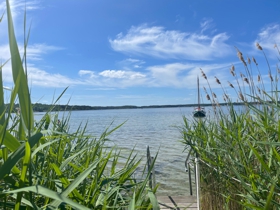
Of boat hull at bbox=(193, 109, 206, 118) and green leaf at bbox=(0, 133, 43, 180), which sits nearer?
green leaf at bbox=(0, 133, 43, 180)

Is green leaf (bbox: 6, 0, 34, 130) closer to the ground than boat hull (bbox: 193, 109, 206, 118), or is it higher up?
higher up

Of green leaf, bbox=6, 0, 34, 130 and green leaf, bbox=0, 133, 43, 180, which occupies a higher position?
green leaf, bbox=6, 0, 34, 130

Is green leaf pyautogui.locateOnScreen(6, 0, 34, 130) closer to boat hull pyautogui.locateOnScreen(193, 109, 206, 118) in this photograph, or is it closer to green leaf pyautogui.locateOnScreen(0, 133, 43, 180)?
green leaf pyautogui.locateOnScreen(0, 133, 43, 180)

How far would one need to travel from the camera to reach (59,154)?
4.75ft

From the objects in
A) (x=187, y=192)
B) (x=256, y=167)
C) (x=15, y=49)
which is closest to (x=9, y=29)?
(x=15, y=49)

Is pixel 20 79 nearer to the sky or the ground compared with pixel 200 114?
nearer to the sky

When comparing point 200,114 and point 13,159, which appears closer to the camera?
point 13,159

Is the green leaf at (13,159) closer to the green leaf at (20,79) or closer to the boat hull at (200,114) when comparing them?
the green leaf at (20,79)

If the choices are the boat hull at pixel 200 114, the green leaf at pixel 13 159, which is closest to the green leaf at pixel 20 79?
the green leaf at pixel 13 159

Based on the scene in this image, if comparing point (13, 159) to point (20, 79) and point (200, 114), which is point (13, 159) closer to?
point (20, 79)

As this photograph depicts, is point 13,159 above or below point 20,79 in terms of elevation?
below

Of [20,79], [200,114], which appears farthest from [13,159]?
[200,114]

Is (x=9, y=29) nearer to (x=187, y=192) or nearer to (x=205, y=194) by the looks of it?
(x=205, y=194)

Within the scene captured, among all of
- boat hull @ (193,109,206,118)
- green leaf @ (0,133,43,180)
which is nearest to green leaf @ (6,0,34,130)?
green leaf @ (0,133,43,180)
